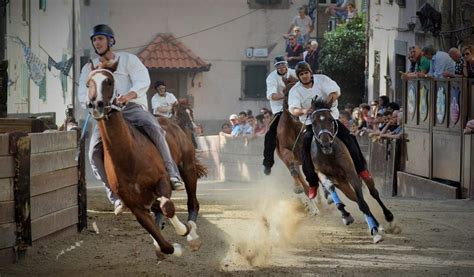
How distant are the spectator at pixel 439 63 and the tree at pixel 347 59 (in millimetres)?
19172

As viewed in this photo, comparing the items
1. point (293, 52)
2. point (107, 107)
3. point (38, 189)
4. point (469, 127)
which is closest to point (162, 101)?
point (469, 127)

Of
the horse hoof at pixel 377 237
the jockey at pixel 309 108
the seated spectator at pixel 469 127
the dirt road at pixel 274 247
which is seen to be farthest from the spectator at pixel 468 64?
the horse hoof at pixel 377 237

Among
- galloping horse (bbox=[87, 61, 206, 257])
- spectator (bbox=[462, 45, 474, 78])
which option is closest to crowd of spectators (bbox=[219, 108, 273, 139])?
spectator (bbox=[462, 45, 474, 78])

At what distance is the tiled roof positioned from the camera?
1950 inches

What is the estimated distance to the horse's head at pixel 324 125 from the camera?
15984 mm

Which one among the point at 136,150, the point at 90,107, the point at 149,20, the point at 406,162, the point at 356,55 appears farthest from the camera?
the point at 149,20

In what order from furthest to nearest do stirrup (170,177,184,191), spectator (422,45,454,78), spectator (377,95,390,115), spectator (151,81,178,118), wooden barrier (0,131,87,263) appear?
spectator (377,95,390,115) < spectator (151,81,178,118) < spectator (422,45,454,78) < wooden barrier (0,131,87,263) < stirrup (170,177,184,191)

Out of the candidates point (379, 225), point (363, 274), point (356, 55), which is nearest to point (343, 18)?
point (356, 55)

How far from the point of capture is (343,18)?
46.3 m

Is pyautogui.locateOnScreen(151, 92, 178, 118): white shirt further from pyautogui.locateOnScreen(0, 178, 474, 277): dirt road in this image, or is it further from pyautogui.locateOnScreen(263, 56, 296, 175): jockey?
pyautogui.locateOnScreen(0, 178, 474, 277): dirt road

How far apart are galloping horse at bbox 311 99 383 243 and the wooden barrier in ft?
10.2

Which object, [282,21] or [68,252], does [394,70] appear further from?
[68,252]

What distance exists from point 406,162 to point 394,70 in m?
11.3

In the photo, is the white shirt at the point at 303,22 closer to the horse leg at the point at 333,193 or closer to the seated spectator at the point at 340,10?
the seated spectator at the point at 340,10
